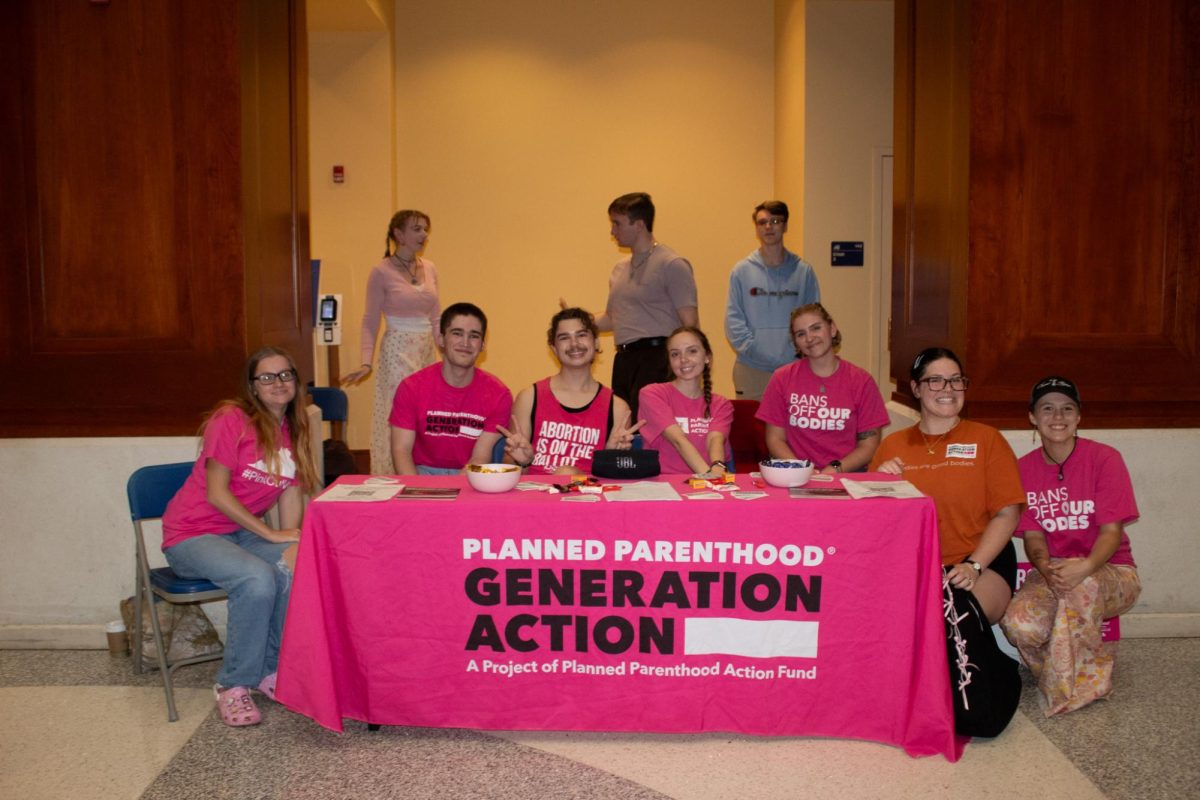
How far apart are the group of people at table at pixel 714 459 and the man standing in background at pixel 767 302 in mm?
1003

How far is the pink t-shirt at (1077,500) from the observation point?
3361 millimetres

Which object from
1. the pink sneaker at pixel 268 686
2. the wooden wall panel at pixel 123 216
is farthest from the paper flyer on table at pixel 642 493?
the wooden wall panel at pixel 123 216

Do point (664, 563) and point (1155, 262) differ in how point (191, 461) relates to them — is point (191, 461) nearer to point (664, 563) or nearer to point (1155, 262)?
point (664, 563)

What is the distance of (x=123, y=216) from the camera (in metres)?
3.81

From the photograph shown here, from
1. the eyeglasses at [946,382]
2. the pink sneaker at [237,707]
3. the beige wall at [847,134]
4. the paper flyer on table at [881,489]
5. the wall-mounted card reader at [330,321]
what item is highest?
the beige wall at [847,134]

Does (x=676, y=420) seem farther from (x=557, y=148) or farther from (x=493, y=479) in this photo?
(x=557, y=148)

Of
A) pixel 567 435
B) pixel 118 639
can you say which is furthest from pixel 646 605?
pixel 118 639

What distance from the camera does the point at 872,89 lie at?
260 inches

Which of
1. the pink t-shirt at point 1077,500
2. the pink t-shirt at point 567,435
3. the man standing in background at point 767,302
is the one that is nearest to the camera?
the pink t-shirt at point 1077,500

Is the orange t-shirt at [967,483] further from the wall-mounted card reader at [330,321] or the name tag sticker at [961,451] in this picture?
the wall-mounted card reader at [330,321]

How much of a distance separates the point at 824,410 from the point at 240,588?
7.08 feet

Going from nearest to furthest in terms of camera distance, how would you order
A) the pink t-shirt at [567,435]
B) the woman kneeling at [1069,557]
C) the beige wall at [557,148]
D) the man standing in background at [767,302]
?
the woman kneeling at [1069,557]
the pink t-shirt at [567,435]
the man standing in background at [767,302]
the beige wall at [557,148]

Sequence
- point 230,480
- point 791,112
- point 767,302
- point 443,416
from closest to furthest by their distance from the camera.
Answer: point 230,480 < point 443,416 < point 767,302 < point 791,112

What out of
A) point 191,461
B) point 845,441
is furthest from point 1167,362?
point 191,461
